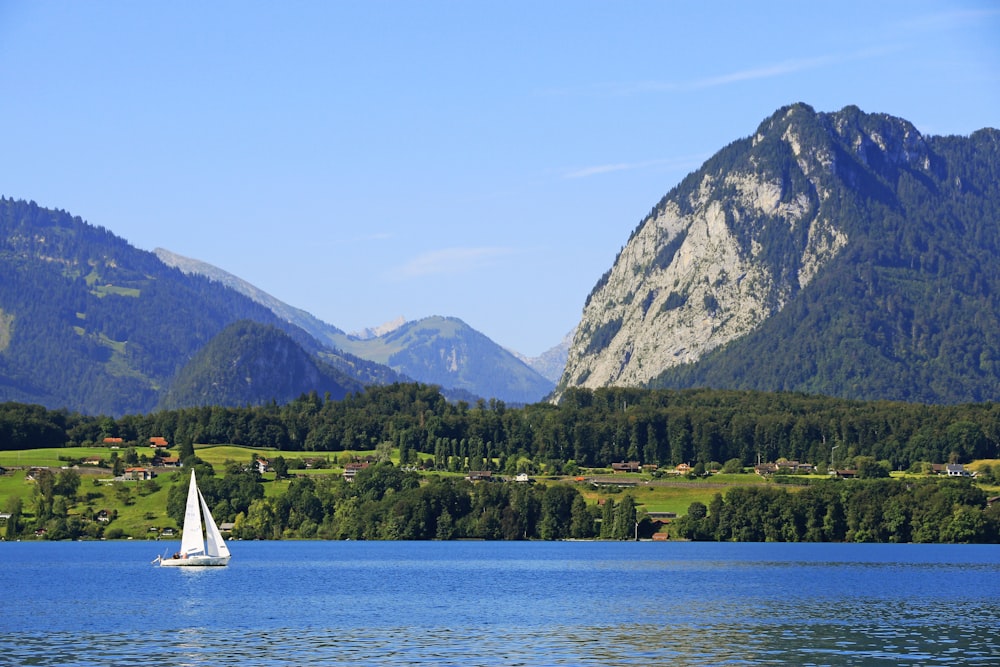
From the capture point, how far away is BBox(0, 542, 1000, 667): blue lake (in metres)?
78.8

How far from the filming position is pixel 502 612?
335 ft

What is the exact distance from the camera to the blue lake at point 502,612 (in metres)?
78.8

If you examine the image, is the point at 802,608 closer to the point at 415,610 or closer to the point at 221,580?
the point at 415,610

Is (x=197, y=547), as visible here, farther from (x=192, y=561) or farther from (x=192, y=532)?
(x=192, y=532)

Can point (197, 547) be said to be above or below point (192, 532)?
below

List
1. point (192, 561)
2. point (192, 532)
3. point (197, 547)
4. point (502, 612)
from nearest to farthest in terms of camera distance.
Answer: point (502, 612), point (192, 532), point (192, 561), point (197, 547)

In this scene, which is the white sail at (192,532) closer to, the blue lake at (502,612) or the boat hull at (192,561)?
the boat hull at (192,561)

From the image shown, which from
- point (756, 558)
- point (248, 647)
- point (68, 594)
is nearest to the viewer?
point (248, 647)

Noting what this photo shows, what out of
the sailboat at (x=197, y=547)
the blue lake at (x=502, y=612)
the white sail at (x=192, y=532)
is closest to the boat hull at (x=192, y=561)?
the sailboat at (x=197, y=547)

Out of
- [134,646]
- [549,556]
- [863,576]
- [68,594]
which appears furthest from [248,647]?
[549,556]

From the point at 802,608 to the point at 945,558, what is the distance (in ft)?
253

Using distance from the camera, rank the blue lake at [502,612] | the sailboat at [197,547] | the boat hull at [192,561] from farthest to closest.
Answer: the boat hull at [192,561]
the sailboat at [197,547]
the blue lake at [502,612]

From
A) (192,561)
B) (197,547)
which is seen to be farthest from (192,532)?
(192,561)

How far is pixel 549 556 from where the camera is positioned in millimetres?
180125
